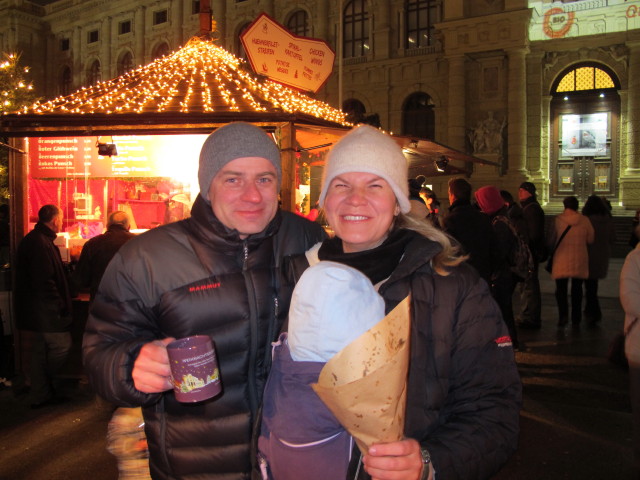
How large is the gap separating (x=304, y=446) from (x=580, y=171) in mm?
25261

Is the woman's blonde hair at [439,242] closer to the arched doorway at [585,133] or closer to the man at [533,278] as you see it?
the man at [533,278]

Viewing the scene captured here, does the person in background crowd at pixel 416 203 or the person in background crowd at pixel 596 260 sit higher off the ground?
the person in background crowd at pixel 416 203

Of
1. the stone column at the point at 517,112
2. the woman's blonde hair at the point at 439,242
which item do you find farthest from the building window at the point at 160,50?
the woman's blonde hair at the point at 439,242

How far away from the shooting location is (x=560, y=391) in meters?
5.53

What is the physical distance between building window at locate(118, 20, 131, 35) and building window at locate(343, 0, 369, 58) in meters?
16.4

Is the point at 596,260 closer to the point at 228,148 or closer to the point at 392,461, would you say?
the point at 228,148

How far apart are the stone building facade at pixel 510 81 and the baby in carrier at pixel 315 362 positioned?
2288cm

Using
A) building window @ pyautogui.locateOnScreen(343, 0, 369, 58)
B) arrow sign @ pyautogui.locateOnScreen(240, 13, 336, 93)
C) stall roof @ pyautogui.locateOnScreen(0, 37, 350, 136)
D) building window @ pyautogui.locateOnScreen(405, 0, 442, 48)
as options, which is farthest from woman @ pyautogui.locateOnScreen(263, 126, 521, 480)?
building window @ pyautogui.locateOnScreen(343, 0, 369, 58)

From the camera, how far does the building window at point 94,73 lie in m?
37.1

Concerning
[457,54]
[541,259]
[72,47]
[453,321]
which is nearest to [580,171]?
[457,54]

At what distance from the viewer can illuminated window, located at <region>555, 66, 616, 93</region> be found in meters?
22.7

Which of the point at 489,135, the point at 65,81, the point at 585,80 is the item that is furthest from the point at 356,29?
the point at 65,81

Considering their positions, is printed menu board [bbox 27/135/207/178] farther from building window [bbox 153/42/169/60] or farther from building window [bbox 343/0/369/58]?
building window [bbox 153/42/169/60]

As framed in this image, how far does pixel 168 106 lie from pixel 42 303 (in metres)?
2.65
